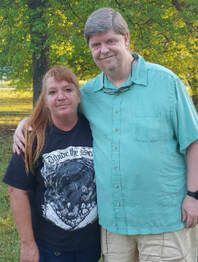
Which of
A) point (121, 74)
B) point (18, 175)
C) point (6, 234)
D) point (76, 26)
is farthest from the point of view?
point (76, 26)

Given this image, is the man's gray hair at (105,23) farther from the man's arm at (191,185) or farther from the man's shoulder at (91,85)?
the man's arm at (191,185)

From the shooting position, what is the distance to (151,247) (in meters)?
2.97

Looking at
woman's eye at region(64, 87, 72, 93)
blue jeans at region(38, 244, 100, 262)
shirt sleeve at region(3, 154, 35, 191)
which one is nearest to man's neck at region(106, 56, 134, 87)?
woman's eye at region(64, 87, 72, 93)

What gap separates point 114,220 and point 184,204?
1.33 ft

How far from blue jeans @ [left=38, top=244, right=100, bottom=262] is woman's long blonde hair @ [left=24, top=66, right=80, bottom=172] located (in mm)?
555

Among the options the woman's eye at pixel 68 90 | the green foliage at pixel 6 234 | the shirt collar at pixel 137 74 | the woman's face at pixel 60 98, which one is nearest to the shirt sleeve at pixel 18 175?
the woman's face at pixel 60 98

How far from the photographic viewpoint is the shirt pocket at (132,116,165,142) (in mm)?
2846

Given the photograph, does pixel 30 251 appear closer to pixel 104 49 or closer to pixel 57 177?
pixel 57 177

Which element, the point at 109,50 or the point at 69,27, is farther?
the point at 69,27

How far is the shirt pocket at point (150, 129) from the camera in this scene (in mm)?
2846

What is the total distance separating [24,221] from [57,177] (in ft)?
1.14

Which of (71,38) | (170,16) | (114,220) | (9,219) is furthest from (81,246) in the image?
(170,16)

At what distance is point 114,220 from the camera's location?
3.00 m

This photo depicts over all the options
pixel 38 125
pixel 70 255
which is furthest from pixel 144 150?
pixel 70 255
